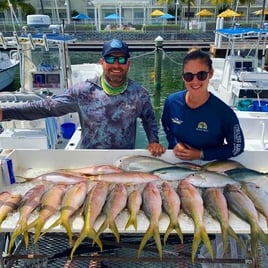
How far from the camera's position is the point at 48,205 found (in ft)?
6.07

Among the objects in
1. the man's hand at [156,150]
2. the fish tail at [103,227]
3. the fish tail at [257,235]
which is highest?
the man's hand at [156,150]

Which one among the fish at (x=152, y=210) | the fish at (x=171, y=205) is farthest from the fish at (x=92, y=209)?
the fish at (x=171, y=205)

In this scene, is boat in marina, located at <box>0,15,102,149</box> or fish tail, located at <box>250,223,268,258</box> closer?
fish tail, located at <box>250,223,268,258</box>

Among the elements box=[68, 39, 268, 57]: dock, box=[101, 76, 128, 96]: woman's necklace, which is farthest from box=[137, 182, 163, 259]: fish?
box=[68, 39, 268, 57]: dock

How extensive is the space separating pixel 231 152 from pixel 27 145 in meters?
3.32

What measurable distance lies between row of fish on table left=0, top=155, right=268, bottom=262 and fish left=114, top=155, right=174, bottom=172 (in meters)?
0.01

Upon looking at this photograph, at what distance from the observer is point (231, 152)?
2355 millimetres

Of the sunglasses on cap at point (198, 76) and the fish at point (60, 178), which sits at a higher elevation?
the sunglasses on cap at point (198, 76)

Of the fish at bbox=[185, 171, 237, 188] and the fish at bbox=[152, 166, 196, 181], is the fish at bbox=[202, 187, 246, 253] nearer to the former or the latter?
the fish at bbox=[185, 171, 237, 188]

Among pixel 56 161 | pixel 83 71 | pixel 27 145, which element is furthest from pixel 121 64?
pixel 83 71

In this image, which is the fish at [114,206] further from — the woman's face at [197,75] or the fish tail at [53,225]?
the woman's face at [197,75]

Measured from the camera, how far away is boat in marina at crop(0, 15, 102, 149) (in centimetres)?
480

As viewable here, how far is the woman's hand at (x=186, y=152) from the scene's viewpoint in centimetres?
238

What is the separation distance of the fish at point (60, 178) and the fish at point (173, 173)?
481 mm
